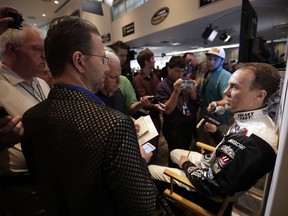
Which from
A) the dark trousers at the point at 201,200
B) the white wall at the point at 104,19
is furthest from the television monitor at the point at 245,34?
the white wall at the point at 104,19

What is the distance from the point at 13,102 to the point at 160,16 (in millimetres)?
6251

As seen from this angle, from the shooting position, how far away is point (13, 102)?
1064 mm

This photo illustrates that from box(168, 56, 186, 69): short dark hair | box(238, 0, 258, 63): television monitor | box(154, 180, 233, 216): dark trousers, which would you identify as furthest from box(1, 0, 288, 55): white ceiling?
box(154, 180, 233, 216): dark trousers

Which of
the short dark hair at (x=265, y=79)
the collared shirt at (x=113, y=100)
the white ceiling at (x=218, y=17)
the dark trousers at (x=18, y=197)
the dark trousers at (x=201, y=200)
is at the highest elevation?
the white ceiling at (x=218, y=17)

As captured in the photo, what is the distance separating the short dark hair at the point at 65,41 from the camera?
632 millimetres

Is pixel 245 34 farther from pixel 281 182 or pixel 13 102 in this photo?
pixel 13 102

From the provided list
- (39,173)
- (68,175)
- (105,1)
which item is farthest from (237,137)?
(105,1)

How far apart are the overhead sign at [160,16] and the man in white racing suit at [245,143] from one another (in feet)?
18.0

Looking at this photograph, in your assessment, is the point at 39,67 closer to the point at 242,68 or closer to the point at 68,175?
the point at 68,175

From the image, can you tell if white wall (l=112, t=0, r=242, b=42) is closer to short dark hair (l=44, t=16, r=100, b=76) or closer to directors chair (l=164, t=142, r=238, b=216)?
directors chair (l=164, t=142, r=238, b=216)

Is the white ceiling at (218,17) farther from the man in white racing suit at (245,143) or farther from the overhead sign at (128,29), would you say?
the man in white racing suit at (245,143)

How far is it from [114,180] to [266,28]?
28.5 ft

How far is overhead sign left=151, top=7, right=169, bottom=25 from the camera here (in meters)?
5.98

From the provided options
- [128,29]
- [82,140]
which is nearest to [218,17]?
[128,29]
